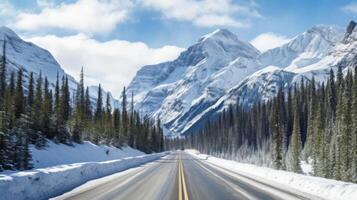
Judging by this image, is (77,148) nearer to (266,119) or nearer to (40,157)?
(40,157)

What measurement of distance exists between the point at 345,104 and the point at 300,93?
63036mm

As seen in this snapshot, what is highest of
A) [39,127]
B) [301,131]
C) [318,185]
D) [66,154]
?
[301,131]

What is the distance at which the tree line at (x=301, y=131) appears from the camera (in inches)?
1940

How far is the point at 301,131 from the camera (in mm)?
104625

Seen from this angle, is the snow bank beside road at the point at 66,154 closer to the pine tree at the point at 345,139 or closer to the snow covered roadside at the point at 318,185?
the snow covered roadside at the point at 318,185

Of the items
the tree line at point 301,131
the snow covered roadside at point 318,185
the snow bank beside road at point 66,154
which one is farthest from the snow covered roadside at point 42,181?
the tree line at point 301,131

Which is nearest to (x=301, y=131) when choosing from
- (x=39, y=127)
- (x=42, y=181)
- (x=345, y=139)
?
(x=345, y=139)

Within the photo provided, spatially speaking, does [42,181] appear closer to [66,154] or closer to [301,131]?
[66,154]

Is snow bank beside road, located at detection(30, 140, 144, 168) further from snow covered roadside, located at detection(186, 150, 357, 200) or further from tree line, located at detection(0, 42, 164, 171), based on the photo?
snow covered roadside, located at detection(186, 150, 357, 200)

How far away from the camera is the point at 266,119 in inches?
4990

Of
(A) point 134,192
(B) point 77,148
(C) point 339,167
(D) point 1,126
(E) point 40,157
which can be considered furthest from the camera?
(B) point 77,148

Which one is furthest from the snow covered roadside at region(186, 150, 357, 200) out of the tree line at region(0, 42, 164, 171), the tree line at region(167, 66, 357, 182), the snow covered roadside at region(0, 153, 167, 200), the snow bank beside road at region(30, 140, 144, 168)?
the snow bank beside road at region(30, 140, 144, 168)

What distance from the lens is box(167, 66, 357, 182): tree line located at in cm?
4928

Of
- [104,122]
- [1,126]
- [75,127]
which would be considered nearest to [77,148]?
[75,127]
